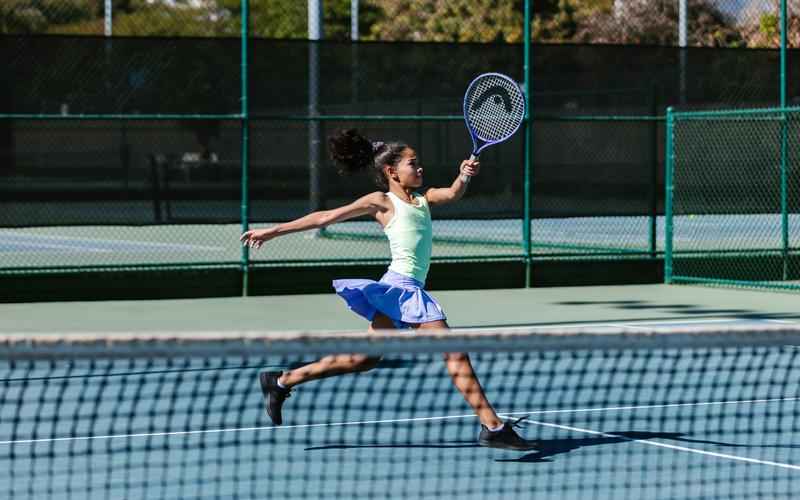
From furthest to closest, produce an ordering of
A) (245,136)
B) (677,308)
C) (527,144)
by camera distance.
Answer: (527,144) < (245,136) < (677,308)

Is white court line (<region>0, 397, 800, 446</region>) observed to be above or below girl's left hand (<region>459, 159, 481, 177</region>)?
below

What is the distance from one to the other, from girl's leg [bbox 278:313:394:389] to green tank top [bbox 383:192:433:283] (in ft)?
0.82

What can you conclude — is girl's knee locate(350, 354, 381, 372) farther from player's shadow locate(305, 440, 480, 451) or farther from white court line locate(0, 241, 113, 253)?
white court line locate(0, 241, 113, 253)

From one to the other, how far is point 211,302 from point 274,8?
8898mm

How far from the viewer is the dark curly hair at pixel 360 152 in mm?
6949

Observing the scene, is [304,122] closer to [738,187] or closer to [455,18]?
[738,187]

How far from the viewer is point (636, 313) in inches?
497

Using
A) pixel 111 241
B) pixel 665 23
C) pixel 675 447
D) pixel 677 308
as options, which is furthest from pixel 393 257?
pixel 665 23

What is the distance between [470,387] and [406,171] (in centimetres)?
100

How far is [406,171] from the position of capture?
692 centimetres

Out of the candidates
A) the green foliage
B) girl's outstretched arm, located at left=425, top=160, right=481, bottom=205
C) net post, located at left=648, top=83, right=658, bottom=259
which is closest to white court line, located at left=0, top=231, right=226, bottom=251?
net post, located at left=648, top=83, right=658, bottom=259

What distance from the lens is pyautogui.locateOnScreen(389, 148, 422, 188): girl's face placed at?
A: 6.92m

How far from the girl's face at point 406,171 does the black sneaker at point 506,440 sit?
1.13m

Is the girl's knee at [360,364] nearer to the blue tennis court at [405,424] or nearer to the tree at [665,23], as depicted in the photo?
the blue tennis court at [405,424]
